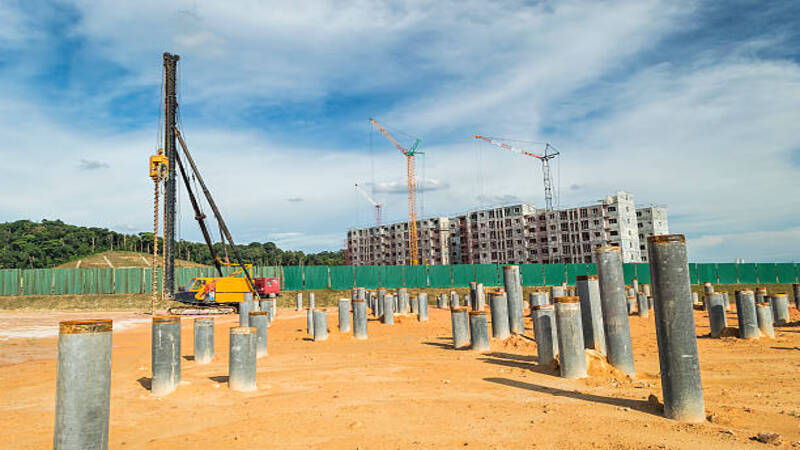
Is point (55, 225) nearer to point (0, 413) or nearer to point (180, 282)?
point (180, 282)

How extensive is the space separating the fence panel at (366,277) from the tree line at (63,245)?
4274 centimetres

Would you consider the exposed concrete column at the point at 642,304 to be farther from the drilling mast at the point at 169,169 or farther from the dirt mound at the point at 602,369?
the drilling mast at the point at 169,169

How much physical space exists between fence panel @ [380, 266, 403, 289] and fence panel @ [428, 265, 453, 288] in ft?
11.0

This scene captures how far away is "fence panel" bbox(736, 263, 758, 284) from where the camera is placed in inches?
2074

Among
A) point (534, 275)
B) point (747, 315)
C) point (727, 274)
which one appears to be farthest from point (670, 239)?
point (727, 274)

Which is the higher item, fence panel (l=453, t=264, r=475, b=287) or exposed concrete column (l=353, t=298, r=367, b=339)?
fence panel (l=453, t=264, r=475, b=287)

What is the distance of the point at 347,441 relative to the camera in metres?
5.55

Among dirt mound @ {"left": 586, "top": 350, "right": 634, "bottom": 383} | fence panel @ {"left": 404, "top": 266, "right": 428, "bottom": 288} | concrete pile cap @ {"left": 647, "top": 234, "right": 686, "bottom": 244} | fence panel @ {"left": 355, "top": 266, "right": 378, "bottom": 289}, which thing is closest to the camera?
concrete pile cap @ {"left": 647, "top": 234, "right": 686, "bottom": 244}

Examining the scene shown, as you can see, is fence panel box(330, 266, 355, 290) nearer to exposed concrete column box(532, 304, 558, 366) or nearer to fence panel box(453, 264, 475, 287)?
fence panel box(453, 264, 475, 287)

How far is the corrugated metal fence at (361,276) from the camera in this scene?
42.4m

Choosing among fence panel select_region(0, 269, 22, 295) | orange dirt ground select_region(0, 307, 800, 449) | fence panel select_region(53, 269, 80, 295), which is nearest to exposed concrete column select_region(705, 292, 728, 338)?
orange dirt ground select_region(0, 307, 800, 449)

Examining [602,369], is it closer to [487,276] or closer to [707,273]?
[487,276]

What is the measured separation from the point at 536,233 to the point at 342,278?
66457 millimetres

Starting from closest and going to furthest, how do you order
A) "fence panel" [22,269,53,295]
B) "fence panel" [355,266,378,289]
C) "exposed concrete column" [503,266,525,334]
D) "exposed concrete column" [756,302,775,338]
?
1. "exposed concrete column" [756,302,775,338]
2. "exposed concrete column" [503,266,525,334]
3. "fence panel" [22,269,53,295]
4. "fence panel" [355,266,378,289]
